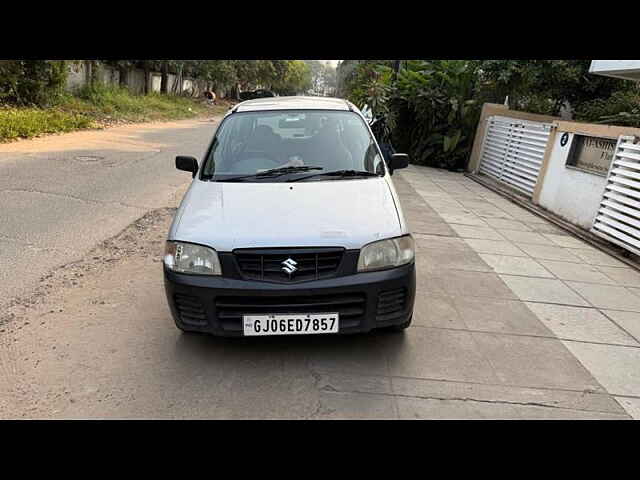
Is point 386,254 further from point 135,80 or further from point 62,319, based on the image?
point 135,80

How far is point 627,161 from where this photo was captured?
5.78 metres

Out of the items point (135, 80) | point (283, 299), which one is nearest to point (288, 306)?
point (283, 299)

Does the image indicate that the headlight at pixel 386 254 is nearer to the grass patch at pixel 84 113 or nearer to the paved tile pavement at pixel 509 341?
the paved tile pavement at pixel 509 341

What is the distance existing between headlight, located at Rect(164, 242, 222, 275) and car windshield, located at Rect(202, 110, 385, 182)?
895 millimetres

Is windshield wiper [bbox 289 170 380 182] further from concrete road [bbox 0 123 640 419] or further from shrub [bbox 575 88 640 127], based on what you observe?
shrub [bbox 575 88 640 127]

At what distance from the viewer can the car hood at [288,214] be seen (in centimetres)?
275

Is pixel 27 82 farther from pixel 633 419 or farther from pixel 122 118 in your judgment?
pixel 633 419

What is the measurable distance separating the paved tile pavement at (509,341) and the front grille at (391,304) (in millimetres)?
396

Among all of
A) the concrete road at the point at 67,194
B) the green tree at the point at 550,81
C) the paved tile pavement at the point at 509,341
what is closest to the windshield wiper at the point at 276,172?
the paved tile pavement at the point at 509,341

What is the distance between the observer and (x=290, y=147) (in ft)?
12.7

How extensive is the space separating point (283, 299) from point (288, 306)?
5 centimetres

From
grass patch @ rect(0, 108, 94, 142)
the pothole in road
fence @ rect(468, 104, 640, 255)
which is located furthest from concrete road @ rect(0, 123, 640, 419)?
grass patch @ rect(0, 108, 94, 142)

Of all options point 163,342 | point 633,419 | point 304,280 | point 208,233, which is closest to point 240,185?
point 208,233

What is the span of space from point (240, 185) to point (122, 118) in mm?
17937
